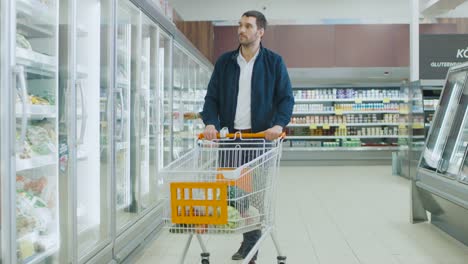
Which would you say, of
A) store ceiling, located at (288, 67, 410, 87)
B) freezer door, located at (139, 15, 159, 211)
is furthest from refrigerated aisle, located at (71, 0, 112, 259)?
store ceiling, located at (288, 67, 410, 87)

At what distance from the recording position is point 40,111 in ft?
8.43

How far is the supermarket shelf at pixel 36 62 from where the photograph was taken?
2.37m

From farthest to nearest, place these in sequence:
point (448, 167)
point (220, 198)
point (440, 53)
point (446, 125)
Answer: point (440, 53), point (446, 125), point (448, 167), point (220, 198)

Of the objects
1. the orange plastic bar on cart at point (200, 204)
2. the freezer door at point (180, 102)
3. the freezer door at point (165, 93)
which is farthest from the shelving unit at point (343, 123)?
the orange plastic bar on cart at point (200, 204)

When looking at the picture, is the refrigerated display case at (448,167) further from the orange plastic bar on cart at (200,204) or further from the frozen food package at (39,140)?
the frozen food package at (39,140)

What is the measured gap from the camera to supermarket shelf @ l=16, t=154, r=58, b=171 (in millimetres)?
2355

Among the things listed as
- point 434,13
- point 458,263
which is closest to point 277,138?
point 458,263

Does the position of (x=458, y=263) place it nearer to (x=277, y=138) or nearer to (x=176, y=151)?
(x=277, y=138)

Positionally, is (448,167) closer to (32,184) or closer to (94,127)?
(94,127)

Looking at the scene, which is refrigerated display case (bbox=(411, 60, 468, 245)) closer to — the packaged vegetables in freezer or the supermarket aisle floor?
the supermarket aisle floor

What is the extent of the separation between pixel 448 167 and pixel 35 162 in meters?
3.50

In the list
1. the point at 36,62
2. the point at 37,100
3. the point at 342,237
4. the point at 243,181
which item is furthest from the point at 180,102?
the point at 243,181

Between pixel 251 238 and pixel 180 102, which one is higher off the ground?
pixel 180 102

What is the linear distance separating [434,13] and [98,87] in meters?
7.68
